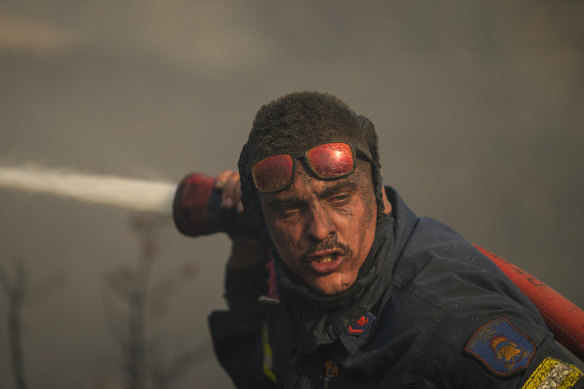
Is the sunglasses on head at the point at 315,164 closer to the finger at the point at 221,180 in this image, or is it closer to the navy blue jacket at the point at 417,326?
the navy blue jacket at the point at 417,326

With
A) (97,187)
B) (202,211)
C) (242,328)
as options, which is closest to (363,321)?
(242,328)

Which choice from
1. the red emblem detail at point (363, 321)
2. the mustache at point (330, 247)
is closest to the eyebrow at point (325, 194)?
the mustache at point (330, 247)

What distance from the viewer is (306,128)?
235 cm

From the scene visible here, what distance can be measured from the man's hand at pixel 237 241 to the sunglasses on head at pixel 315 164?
3.44 ft

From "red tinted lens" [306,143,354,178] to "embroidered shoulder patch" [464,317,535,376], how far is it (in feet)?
2.85

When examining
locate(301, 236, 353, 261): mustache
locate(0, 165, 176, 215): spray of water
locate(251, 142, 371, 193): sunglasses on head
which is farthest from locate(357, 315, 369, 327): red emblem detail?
locate(0, 165, 176, 215): spray of water

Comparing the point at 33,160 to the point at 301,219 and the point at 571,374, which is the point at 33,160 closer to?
Answer: the point at 301,219

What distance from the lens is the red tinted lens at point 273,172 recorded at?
2.30 m

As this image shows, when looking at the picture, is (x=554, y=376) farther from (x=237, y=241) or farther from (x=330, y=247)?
(x=237, y=241)

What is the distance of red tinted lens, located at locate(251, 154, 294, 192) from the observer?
2.30 meters

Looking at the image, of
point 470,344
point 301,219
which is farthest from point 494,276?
point 301,219

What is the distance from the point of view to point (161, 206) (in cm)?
392

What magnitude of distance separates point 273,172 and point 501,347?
1.18 meters

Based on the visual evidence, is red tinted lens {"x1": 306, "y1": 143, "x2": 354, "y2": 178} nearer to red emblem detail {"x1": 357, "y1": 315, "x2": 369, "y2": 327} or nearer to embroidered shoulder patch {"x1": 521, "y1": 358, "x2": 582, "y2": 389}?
red emblem detail {"x1": 357, "y1": 315, "x2": 369, "y2": 327}
